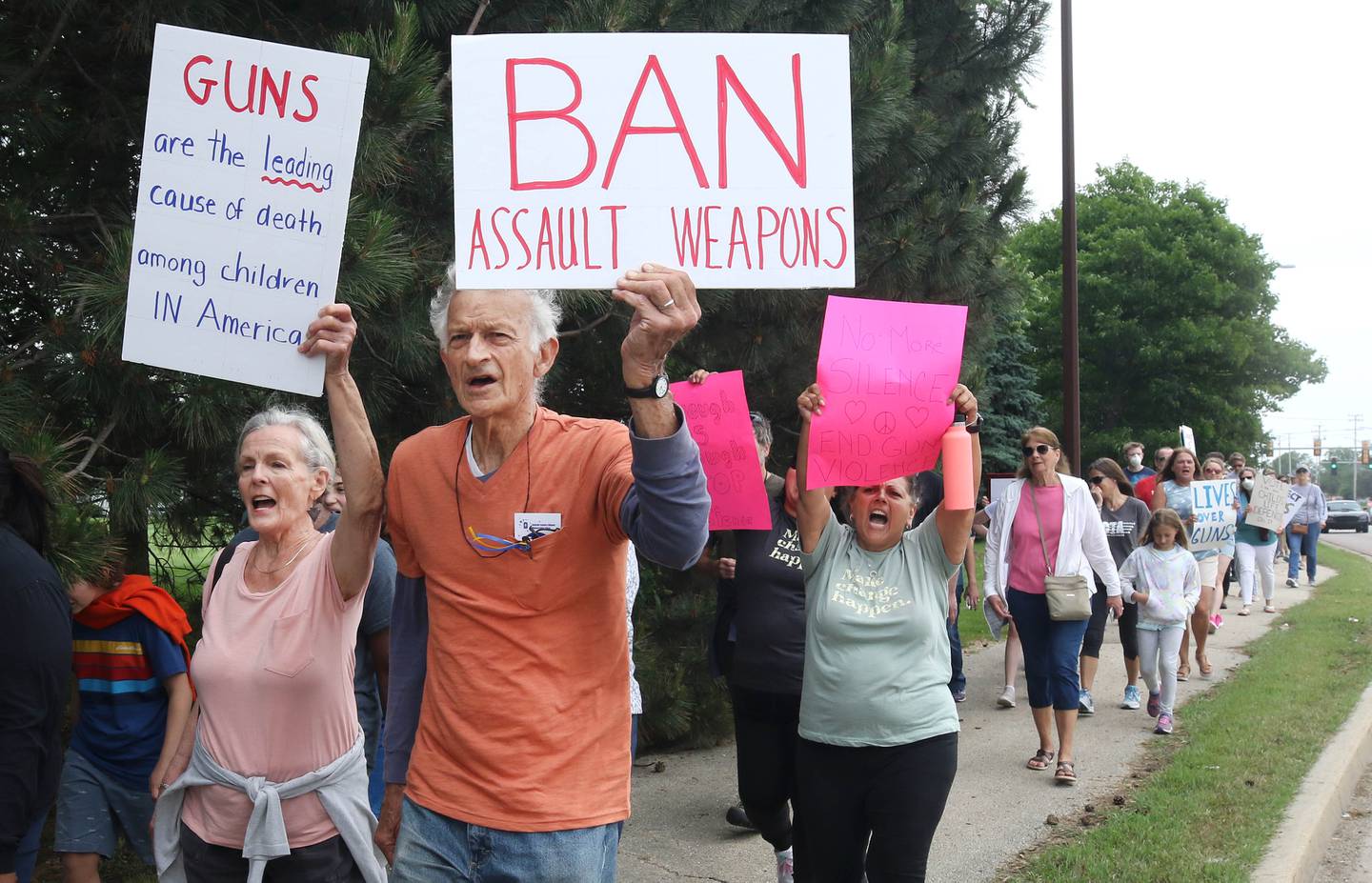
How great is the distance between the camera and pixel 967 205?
7.55m

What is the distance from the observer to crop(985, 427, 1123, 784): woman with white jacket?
7273mm

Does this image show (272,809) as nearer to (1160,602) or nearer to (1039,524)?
(1039,524)

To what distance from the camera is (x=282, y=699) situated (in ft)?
10.3

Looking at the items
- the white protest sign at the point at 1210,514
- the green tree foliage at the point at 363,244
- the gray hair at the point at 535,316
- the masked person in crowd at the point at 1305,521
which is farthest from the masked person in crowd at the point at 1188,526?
the gray hair at the point at 535,316

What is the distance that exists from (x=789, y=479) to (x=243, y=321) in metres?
2.69

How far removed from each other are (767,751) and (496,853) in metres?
2.62

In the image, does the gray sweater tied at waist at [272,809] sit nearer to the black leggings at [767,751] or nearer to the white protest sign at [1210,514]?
the black leggings at [767,751]

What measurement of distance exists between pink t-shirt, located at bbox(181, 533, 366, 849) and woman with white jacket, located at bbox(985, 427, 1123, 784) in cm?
505

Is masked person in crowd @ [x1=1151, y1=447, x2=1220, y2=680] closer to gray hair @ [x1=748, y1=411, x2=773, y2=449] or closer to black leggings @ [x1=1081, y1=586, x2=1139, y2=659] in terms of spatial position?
black leggings @ [x1=1081, y1=586, x2=1139, y2=659]

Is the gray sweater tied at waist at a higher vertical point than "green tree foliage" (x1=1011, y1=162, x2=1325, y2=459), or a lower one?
lower

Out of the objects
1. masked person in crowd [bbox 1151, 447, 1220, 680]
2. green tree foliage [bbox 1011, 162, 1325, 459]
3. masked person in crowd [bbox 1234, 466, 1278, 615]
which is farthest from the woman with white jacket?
green tree foliage [bbox 1011, 162, 1325, 459]

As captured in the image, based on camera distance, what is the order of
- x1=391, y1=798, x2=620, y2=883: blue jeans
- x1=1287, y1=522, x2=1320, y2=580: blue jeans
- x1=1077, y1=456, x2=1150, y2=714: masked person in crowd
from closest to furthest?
x1=391, y1=798, x2=620, y2=883: blue jeans, x1=1077, y1=456, x2=1150, y2=714: masked person in crowd, x1=1287, y1=522, x2=1320, y2=580: blue jeans

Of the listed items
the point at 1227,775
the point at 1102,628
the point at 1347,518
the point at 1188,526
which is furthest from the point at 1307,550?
the point at 1347,518

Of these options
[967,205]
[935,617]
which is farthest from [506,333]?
[967,205]
